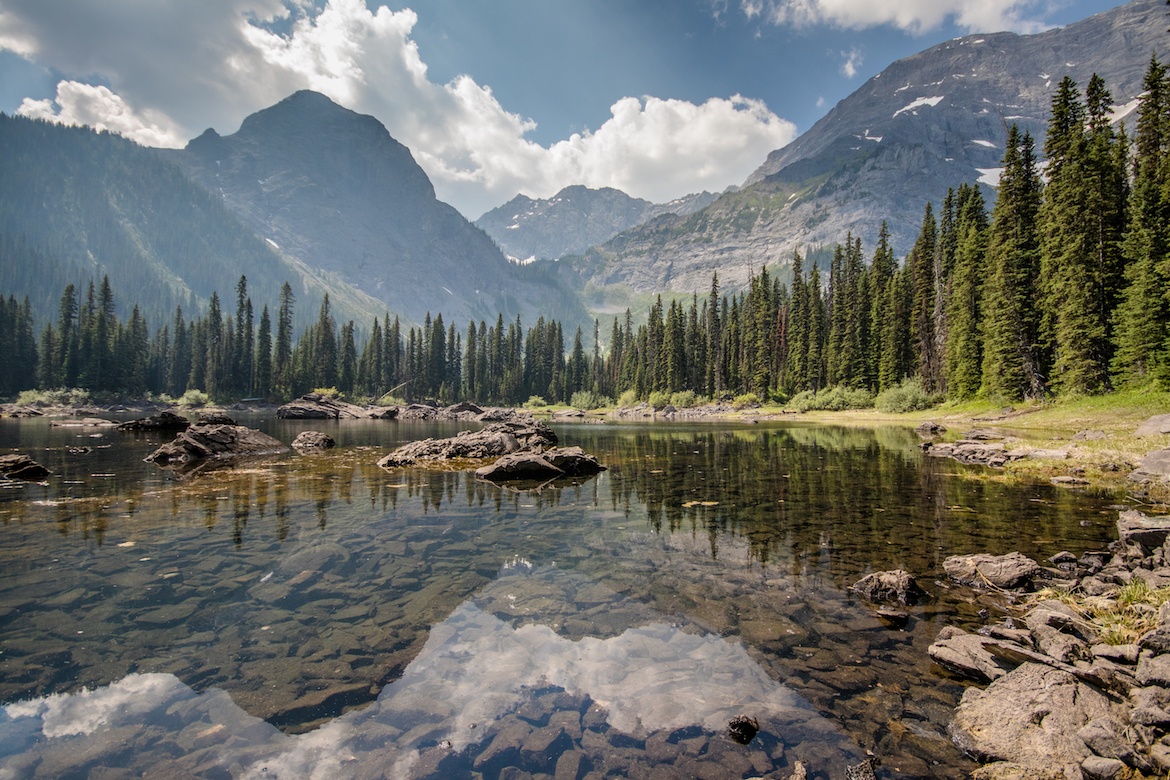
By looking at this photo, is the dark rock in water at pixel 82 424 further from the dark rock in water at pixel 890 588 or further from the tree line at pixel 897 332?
the dark rock in water at pixel 890 588

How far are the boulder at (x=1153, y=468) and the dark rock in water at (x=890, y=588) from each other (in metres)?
14.0

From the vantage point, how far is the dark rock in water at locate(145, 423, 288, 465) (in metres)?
27.3

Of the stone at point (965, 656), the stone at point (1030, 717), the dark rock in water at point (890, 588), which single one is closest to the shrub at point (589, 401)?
the dark rock in water at point (890, 588)

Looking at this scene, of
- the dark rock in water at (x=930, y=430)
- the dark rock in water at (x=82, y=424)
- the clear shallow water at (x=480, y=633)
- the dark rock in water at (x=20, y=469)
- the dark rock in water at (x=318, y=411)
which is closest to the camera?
the clear shallow water at (x=480, y=633)

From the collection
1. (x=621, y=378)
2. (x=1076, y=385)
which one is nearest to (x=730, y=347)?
(x=621, y=378)

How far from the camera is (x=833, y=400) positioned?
75125mm

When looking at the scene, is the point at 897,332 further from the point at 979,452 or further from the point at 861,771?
the point at 861,771

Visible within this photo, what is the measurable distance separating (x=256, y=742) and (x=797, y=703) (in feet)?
20.4

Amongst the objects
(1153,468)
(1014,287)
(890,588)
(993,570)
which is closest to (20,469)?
(890,588)

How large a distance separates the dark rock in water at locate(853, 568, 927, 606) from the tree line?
106 feet

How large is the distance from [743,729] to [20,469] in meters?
31.4

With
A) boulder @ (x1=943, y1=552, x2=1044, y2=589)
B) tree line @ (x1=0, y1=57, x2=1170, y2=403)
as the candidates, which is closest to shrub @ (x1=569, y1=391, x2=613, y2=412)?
tree line @ (x1=0, y1=57, x2=1170, y2=403)

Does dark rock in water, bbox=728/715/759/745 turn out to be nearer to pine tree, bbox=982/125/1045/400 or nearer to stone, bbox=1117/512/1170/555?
stone, bbox=1117/512/1170/555

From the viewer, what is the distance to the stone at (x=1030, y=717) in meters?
4.86
